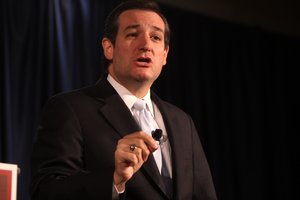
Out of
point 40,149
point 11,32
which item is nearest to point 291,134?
point 11,32

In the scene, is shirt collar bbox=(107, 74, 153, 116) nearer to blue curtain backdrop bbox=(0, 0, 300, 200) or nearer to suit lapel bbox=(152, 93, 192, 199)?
suit lapel bbox=(152, 93, 192, 199)

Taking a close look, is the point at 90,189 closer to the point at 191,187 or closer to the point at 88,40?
the point at 191,187

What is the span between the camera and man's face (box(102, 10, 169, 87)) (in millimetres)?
1750

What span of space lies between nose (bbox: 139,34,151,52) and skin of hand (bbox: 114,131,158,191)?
1.70ft

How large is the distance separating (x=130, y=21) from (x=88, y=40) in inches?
80.5

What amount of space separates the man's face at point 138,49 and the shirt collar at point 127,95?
0.05ft

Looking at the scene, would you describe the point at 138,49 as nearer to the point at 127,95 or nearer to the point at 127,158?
the point at 127,95

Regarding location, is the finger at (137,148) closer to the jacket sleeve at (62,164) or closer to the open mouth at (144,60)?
the jacket sleeve at (62,164)

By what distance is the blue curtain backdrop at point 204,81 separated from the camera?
135 inches

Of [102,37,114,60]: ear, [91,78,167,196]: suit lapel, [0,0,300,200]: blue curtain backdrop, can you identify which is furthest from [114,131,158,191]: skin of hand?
[0,0,300,200]: blue curtain backdrop

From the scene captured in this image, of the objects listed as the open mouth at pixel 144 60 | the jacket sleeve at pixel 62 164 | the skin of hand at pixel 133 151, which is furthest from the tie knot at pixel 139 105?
the skin of hand at pixel 133 151

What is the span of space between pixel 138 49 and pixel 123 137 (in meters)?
0.40

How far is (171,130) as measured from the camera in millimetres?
1723

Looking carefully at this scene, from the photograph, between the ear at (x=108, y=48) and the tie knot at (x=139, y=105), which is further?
the ear at (x=108, y=48)
